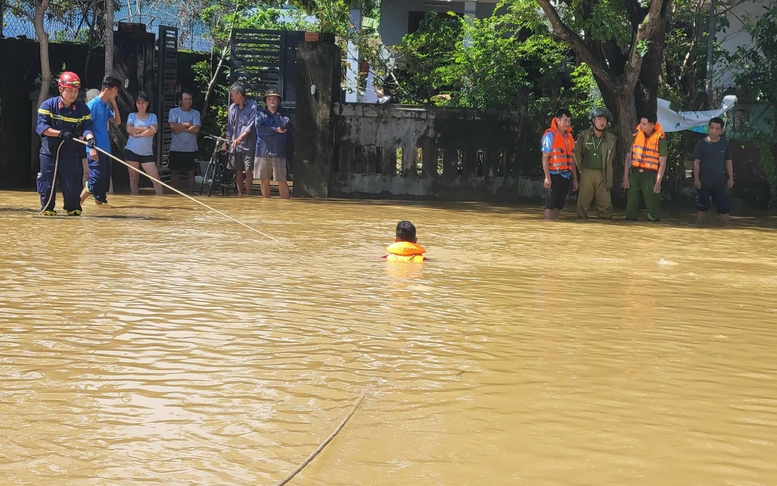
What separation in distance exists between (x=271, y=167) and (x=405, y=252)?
8.23m

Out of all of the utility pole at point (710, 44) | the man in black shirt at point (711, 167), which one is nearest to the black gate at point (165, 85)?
the man in black shirt at point (711, 167)

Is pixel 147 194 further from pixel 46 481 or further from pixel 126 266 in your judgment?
pixel 46 481

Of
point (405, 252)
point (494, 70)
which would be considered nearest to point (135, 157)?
point (494, 70)

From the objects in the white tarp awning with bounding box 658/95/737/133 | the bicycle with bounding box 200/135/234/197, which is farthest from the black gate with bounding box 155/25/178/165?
the white tarp awning with bounding box 658/95/737/133

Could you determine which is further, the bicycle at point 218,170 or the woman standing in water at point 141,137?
the bicycle at point 218,170

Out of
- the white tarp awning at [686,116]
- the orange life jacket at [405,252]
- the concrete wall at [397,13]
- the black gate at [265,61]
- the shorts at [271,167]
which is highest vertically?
the concrete wall at [397,13]

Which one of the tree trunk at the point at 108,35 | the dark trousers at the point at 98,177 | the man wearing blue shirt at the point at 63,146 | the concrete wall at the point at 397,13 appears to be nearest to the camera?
the man wearing blue shirt at the point at 63,146

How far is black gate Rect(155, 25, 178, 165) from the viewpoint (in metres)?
19.1

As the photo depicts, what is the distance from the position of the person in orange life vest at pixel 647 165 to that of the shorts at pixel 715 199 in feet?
3.43

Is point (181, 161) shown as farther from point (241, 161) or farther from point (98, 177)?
point (98, 177)

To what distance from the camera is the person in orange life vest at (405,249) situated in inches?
377

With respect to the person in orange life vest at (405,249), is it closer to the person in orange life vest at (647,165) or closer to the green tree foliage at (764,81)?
the person in orange life vest at (647,165)

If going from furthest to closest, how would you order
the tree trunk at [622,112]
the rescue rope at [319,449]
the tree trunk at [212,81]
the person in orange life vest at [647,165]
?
the tree trunk at [212,81]
the tree trunk at [622,112]
the person in orange life vest at [647,165]
the rescue rope at [319,449]

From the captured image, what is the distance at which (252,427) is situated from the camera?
4.33 metres
